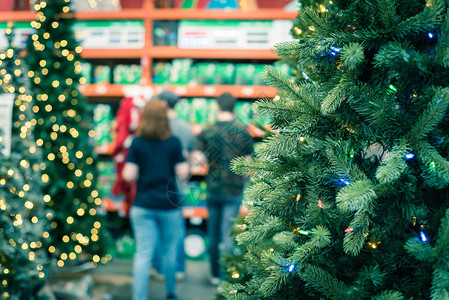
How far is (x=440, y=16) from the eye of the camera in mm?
1142

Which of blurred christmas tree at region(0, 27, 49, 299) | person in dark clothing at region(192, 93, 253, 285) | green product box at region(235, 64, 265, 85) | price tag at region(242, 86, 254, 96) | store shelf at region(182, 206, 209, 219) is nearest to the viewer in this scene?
blurred christmas tree at region(0, 27, 49, 299)

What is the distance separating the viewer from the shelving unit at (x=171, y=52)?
565 cm

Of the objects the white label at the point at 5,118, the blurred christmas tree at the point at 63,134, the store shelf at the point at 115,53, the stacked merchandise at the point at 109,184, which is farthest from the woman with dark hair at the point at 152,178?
the store shelf at the point at 115,53

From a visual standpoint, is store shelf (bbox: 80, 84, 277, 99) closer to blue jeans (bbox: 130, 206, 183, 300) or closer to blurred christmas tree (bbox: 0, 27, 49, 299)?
blue jeans (bbox: 130, 206, 183, 300)

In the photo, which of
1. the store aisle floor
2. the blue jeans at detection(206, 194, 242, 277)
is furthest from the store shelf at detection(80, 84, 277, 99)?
the store aisle floor

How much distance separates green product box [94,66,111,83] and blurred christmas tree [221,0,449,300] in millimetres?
4891

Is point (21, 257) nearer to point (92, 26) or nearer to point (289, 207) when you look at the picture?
point (289, 207)

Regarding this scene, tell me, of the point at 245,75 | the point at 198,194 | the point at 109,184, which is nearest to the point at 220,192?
the point at 198,194

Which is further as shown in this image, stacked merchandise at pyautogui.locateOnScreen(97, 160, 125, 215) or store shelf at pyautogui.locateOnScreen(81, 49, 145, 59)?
store shelf at pyautogui.locateOnScreen(81, 49, 145, 59)

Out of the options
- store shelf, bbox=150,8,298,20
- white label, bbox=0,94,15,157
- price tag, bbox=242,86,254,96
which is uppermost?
white label, bbox=0,94,15,157

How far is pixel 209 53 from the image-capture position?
575 centimetres

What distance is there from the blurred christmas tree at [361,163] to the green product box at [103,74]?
4891 millimetres

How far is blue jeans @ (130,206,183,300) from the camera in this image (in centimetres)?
361

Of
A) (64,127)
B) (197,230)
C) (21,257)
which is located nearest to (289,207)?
(21,257)
